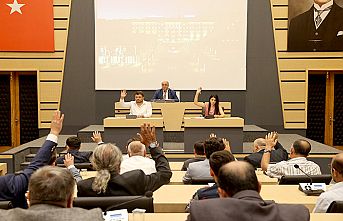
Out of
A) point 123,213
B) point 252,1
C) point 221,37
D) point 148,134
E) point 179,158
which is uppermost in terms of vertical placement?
point 252,1

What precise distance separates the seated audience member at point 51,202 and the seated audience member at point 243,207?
16.9 inches

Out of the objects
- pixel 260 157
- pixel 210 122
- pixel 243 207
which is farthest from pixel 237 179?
pixel 210 122

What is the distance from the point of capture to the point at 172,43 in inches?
432

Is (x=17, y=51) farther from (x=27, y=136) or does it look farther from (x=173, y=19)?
(x=173, y=19)

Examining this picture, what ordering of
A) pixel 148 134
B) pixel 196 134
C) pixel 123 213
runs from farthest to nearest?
pixel 196 134
pixel 148 134
pixel 123 213

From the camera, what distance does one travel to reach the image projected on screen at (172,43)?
35.8 ft

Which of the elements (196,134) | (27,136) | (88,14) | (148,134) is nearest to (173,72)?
(88,14)

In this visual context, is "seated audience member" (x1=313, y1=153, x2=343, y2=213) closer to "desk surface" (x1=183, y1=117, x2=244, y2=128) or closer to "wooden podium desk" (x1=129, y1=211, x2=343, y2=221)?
"wooden podium desk" (x1=129, y1=211, x2=343, y2=221)

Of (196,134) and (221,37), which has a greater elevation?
(221,37)

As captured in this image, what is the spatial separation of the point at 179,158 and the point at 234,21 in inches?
173

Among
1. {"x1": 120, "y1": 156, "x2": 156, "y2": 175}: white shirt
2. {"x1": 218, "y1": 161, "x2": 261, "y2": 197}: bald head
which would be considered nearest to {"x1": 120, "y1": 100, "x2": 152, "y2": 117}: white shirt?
{"x1": 120, "y1": 156, "x2": 156, "y2": 175}: white shirt

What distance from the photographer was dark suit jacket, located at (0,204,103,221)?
67.7 inches

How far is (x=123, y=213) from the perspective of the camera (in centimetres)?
239

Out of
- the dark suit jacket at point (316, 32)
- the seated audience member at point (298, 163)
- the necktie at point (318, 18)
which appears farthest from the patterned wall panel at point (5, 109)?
the seated audience member at point (298, 163)
